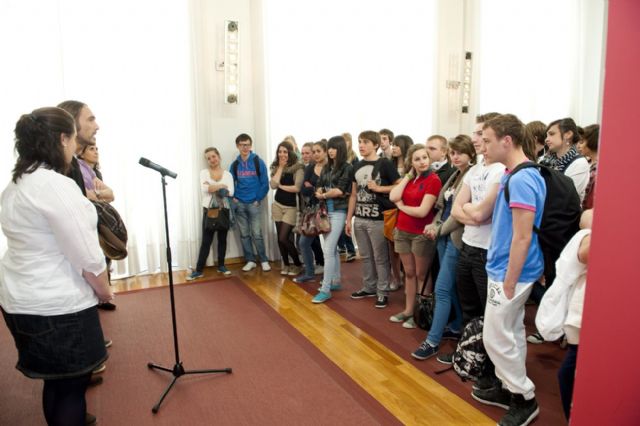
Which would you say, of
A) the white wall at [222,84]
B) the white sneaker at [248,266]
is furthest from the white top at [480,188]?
the white wall at [222,84]

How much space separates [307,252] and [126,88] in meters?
2.63

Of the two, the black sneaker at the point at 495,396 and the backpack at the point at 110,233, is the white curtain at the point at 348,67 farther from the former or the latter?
the black sneaker at the point at 495,396

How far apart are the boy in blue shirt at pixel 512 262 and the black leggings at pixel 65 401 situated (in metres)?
1.84

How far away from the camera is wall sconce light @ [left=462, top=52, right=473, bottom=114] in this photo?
21.4 feet

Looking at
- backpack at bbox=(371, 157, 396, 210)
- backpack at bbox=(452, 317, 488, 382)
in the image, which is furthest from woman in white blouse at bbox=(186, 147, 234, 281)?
backpack at bbox=(452, 317, 488, 382)

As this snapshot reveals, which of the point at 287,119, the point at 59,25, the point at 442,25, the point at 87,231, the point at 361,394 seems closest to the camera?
the point at 87,231

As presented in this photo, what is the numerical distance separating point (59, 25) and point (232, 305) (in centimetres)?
326

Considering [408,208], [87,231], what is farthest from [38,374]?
[408,208]

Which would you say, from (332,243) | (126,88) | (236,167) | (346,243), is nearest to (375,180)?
(332,243)

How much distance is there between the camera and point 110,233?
7.64 feet

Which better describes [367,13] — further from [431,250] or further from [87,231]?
[87,231]

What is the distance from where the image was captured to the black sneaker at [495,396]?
240 centimetres

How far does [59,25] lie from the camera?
4355 mm

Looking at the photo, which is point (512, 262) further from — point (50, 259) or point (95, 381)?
point (95, 381)
